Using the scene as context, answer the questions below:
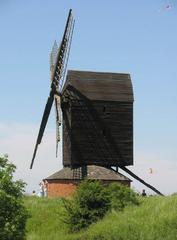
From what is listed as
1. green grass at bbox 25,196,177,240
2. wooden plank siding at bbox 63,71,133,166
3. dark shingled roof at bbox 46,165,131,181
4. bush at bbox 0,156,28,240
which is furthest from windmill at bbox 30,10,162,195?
bush at bbox 0,156,28,240

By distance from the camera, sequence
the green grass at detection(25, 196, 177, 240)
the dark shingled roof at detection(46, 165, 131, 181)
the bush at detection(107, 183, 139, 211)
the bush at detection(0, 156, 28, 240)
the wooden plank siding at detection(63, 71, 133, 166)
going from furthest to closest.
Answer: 1. the dark shingled roof at detection(46, 165, 131, 181)
2. the wooden plank siding at detection(63, 71, 133, 166)
3. the bush at detection(107, 183, 139, 211)
4. the green grass at detection(25, 196, 177, 240)
5. the bush at detection(0, 156, 28, 240)

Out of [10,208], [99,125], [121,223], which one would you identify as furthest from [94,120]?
[10,208]

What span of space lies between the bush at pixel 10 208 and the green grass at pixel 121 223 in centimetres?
655

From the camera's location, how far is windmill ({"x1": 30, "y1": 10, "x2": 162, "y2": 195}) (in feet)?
130

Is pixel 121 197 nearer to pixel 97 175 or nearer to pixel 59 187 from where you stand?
pixel 97 175

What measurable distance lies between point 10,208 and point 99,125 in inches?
695

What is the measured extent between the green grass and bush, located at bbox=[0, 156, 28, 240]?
6.55m

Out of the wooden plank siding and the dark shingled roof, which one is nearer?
the wooden plank siding

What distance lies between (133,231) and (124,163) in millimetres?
12045

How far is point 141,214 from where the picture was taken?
103 feet

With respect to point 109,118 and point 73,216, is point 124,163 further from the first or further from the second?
point 73,216

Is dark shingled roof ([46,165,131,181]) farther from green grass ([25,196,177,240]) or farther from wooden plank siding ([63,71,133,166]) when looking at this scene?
green grass ([25,196,177,240])

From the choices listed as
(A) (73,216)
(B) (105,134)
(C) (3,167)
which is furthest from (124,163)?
(C) (3,167)

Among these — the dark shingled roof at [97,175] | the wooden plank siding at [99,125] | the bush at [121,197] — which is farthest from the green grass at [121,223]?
the dark shingled roof at [97,175]
